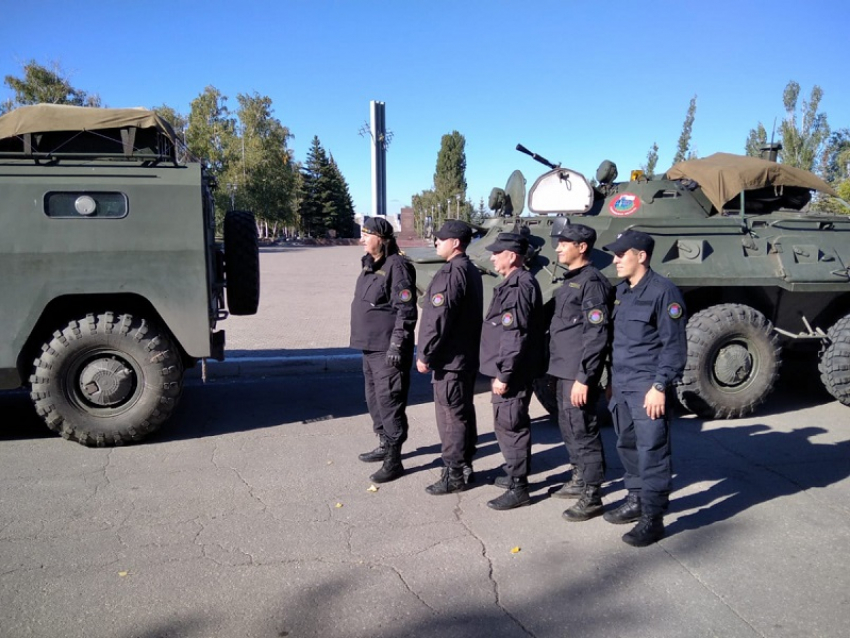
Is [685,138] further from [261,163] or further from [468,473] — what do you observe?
[261,163]

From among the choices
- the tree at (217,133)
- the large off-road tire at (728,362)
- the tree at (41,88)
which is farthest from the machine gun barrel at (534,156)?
the tree at (217,133)

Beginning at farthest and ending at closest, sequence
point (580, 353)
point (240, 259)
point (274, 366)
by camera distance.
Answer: point (274, 366)
point (240, 259)
point (580, 353)

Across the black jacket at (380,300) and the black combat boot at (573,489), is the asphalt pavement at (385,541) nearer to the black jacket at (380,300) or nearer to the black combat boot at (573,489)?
the black combat boot at (573,489)

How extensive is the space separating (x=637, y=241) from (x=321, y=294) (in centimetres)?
1238

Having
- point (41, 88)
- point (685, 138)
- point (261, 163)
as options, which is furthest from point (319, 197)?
point (685, 138)

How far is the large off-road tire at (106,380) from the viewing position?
5164mm

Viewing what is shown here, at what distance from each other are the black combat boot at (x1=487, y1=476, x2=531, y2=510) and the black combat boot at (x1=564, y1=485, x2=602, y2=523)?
30 centimetres

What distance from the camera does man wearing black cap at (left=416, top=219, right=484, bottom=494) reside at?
14.0 feet

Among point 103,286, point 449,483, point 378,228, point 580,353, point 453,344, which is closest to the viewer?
point 580,353

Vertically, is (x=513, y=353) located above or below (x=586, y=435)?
above

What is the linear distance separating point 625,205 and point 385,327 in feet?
11.8

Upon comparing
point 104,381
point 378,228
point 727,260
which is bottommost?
point 104,381

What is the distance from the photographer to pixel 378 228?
15.7 feet

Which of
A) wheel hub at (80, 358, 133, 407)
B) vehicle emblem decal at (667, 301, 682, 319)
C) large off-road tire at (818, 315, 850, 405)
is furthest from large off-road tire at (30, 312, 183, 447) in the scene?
large off-road tire at (818, 315, 850, 405)
